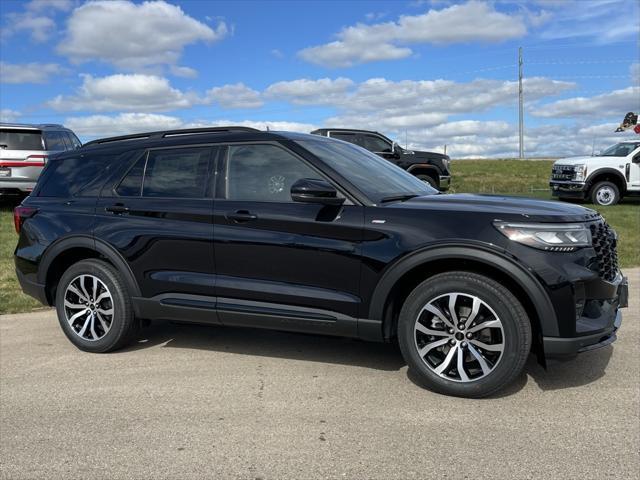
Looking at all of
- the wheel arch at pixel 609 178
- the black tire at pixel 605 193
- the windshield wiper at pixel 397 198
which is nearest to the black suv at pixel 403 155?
the wheel arch at pixel 609 178

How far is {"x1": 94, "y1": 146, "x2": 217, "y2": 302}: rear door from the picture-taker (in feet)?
14.9

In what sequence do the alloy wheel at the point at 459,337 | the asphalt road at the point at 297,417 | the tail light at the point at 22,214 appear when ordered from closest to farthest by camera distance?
the asphalt road at the point at 297,417 < the alloy wheel at the point at 459,337 < the tail light at the point at 22,214

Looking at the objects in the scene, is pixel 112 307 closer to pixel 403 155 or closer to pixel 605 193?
pixel 403 155

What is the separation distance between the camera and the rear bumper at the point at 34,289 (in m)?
5.25

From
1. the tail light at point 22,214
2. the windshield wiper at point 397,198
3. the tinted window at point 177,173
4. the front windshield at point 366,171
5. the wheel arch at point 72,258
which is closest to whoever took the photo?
the windshield wiper at point 397,198

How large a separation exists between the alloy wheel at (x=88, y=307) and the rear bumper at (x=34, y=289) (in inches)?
11.0

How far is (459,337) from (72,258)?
3.36m

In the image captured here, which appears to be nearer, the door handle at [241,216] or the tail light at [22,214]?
the door handle at [241,216]

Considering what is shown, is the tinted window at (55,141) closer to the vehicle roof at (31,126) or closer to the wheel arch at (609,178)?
the vehicle roof at (31,126)

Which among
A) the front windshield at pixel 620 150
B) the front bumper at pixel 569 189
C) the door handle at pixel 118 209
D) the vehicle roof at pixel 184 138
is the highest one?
the front windshield at pixel 620 150

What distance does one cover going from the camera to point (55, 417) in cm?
376

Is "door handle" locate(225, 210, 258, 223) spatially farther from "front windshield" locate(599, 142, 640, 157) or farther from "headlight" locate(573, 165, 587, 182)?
"front windshield" locate(599, 142, 640, 157)

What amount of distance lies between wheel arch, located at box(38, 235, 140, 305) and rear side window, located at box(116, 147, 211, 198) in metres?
0.49

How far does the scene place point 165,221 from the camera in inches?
184
